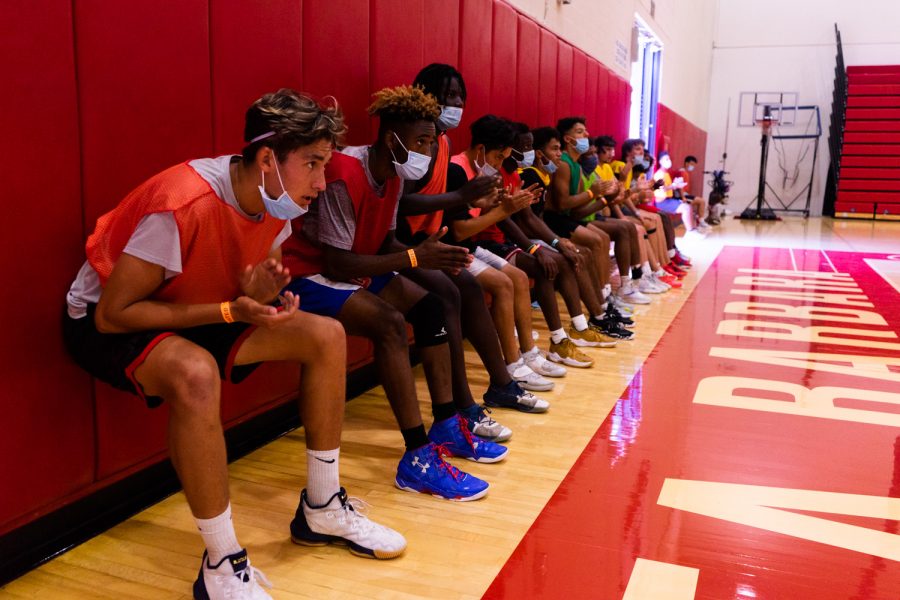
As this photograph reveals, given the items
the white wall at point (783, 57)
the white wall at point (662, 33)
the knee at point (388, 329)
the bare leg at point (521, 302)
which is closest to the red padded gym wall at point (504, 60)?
the white wall at point (662, 33)

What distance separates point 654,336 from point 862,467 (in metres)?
1.94

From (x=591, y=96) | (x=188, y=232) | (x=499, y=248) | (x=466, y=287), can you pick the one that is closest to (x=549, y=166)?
(x=499, y=248)

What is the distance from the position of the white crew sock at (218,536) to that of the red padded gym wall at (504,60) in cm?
341

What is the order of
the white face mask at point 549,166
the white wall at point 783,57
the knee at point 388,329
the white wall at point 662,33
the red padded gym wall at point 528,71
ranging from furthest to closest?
the white wall at point 783,57
the white wall at point 662,33
the red padded gym wall at point 528,71
the white face mask at point 549,166
the knee at point 388,329

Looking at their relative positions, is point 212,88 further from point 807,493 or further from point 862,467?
point 862,467

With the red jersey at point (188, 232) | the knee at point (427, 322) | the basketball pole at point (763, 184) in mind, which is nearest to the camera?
the red jersey at point (188, 232)

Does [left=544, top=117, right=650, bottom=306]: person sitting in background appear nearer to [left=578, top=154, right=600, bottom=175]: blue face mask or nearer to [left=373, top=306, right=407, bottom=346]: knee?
[left=578, top=154, right=600, bottom=175]: blue face mask

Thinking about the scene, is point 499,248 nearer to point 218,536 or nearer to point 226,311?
point 226,311

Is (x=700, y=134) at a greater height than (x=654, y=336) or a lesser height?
greater

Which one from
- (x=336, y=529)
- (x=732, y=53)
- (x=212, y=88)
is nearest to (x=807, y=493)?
(x=336, y=529)

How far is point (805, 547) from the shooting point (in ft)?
6.62

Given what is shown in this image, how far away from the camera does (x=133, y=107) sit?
6.69 ft

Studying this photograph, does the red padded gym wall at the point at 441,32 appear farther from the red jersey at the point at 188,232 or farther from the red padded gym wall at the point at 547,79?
the red jersey at the point at 188,232

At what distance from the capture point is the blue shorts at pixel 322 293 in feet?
7.55
